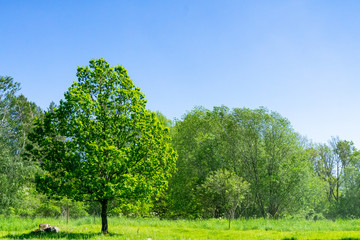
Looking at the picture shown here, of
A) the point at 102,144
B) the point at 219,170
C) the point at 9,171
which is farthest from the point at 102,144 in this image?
the point at 9,171

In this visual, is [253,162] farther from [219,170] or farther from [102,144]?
[102,144]

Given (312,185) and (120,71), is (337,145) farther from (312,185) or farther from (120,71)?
(120,71)

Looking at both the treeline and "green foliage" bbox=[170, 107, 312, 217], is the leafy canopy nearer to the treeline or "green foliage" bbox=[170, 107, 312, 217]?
the treeline

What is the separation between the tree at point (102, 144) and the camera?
68.0 ft

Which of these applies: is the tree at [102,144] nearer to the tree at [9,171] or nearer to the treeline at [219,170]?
the treeline at [219,170]

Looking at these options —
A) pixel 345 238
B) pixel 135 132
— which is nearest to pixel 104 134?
pixel 135 132

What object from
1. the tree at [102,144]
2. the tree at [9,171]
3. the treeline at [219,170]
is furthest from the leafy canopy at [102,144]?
the tree at [9,171]

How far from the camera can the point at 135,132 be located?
2289 centimetres

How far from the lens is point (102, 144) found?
68.4 ft

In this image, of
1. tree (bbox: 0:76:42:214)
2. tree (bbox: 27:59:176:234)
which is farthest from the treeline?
tree (bbox: 27:59:176:234)

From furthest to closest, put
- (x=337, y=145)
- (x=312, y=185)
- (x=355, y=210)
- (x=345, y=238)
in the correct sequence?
(x=337, y=145), (x=355, y=210), (x=312, y=185), (x=345, y=238)

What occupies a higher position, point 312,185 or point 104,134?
point 104,134

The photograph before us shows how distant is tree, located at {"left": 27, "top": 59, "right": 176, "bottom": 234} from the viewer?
20719mm

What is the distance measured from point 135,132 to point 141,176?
11.4 ft
